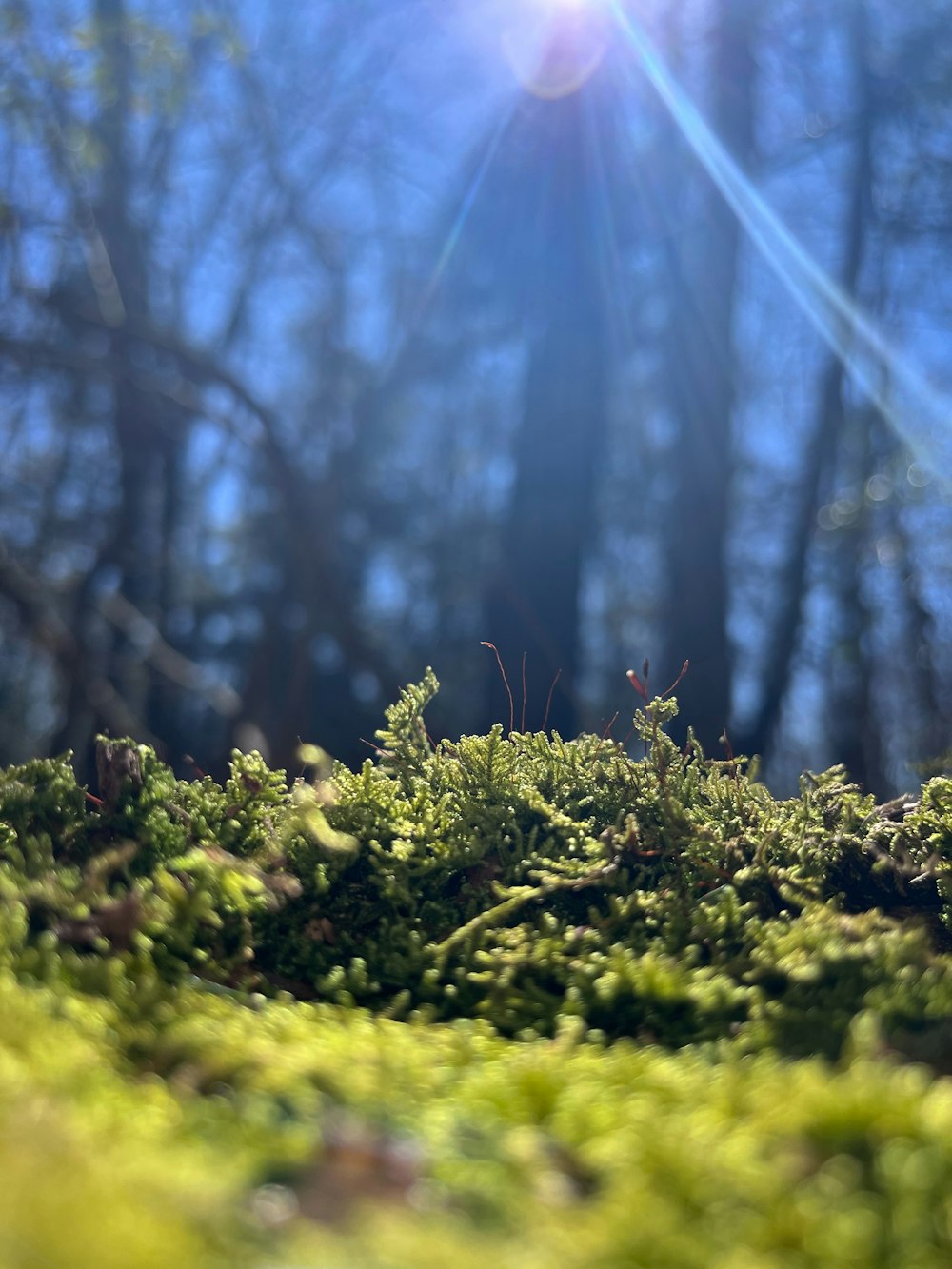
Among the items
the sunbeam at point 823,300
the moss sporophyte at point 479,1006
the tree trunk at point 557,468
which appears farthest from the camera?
the sunbeam at point 823,300

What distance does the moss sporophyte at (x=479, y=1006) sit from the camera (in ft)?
1.84

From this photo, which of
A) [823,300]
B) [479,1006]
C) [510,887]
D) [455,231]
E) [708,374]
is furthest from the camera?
[455,231]

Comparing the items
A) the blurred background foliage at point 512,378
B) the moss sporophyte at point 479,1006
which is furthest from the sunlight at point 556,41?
the moss sporophyte at point 479,1006

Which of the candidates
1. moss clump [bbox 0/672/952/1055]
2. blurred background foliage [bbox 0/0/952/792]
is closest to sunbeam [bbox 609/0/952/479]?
blurred background foliage [bbox 0/0/952/792]

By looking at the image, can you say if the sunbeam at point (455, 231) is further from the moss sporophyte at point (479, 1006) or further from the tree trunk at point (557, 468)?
the moss sporophyte at point (479, 1006)

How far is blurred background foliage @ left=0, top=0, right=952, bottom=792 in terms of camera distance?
7277 mm

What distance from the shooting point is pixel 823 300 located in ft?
32.7

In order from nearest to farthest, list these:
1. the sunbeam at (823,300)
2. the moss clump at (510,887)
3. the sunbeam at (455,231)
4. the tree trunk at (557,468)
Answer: the moss clump at (510,887) → the tree trunk at (557,468) → the sunbeam at (823,300) → the sunbeam at (455,231)

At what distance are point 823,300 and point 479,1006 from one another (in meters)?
10.4

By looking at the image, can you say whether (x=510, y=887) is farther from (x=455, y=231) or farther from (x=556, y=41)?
(x=455, y=231)

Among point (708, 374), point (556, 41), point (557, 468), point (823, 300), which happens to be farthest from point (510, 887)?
point (823, 300)

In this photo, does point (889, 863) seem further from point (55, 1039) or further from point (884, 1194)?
point (55, 1039)

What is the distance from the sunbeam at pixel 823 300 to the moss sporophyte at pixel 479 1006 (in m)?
7.12

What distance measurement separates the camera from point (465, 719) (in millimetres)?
8969
